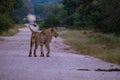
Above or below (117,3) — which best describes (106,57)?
below

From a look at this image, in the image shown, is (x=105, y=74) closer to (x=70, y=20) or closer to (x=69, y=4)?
(x=69, y=4)

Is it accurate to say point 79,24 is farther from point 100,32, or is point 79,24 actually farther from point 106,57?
point 106,57

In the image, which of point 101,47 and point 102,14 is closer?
point 101,47

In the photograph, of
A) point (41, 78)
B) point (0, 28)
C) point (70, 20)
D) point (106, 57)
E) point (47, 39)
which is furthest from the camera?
point (70, 20)

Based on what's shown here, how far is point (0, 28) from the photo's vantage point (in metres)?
65.7

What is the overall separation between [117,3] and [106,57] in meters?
11.4

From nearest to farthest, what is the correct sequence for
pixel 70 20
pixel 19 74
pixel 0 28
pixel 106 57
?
1. pixel 19 74
2. pixel 106 57
3. pixel 0 28
4. pixel 70 20

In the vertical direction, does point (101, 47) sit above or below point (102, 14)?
below

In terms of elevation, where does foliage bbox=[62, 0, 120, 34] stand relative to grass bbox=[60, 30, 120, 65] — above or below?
above

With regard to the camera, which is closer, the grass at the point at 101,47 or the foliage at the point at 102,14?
the grass at the point at 101,47

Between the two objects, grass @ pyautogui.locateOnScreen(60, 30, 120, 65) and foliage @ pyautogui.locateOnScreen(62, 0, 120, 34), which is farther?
foliage @ pyautogui.locateOnScreen(62, 0, 120, 34)

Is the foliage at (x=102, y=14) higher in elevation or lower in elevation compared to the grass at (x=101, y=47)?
higher

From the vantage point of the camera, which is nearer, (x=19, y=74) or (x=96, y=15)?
(x=19, y=74)

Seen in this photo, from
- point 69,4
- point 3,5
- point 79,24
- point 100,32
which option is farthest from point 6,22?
point 69,4
